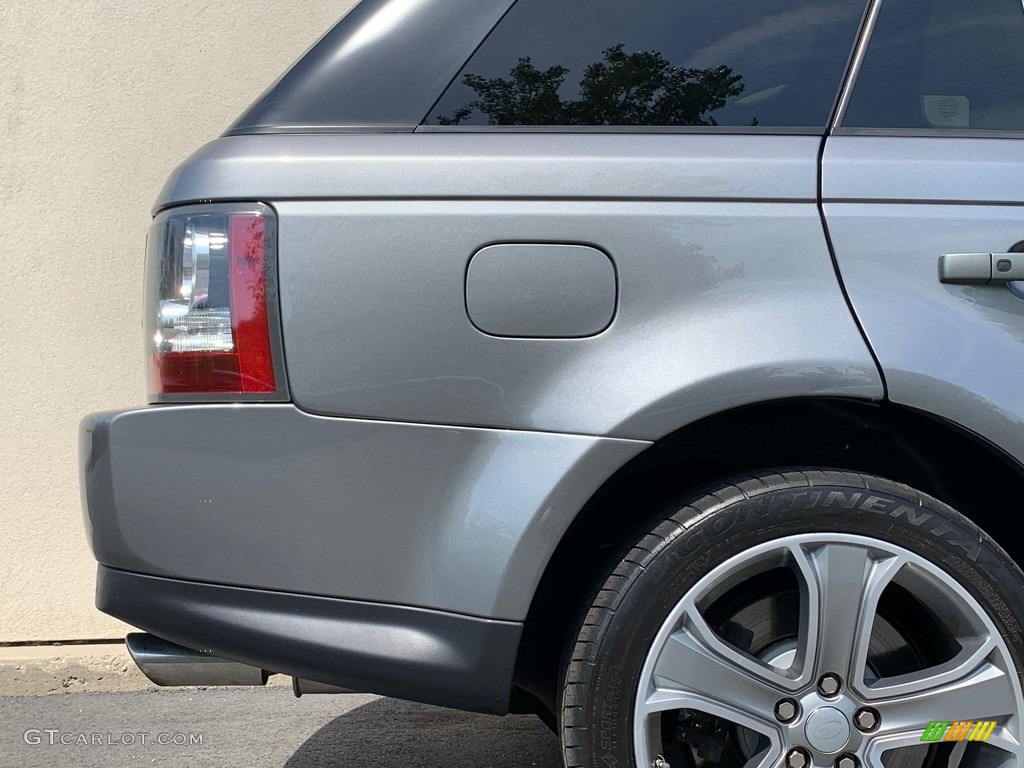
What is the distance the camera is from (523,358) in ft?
4.69

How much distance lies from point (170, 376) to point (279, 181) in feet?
1.17

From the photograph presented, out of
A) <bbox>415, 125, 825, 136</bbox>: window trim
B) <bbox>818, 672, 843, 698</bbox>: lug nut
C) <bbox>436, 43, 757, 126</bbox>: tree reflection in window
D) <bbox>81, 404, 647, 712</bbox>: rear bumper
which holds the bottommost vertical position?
<bbox>818, 672, 843, 698</bbox>: lug nut

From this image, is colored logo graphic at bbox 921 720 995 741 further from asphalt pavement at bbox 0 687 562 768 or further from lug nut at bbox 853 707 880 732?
asphalt pavement at bbox 0 687 562 768

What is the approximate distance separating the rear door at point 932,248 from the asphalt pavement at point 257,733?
1439mm

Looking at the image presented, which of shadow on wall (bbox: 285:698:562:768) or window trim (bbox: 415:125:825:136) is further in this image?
shadow on wall (bbox: 285:698:562:768)

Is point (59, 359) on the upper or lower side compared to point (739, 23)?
lower

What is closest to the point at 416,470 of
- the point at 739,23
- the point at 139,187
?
the point at 739,23

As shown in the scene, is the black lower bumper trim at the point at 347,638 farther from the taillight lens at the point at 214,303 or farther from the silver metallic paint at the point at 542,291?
the silver metallic paint at the point at 542,291

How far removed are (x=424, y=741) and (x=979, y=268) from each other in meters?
1.84

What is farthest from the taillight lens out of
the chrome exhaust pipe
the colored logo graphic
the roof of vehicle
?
the colored logo graphic

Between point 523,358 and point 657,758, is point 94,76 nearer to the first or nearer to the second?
point 523,358

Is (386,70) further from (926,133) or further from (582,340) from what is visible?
(926,133)

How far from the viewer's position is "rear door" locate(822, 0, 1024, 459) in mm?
1438

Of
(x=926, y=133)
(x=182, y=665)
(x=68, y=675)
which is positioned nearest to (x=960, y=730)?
(x=926, y=133)
